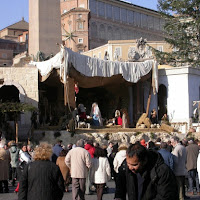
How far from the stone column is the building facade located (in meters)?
44.7

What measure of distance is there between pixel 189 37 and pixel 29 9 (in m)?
12.8

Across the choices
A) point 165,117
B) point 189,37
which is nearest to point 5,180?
Answer: point 165,117

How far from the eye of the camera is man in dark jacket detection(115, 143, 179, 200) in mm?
4082

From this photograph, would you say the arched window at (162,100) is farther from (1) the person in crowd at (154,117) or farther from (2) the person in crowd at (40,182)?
(2) the person in crowd at (40,182)

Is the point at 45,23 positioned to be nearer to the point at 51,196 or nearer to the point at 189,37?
the point at 189,37

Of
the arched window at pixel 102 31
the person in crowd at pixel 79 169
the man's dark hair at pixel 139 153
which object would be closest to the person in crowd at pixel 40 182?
the man's dark hair at pixel 139 153

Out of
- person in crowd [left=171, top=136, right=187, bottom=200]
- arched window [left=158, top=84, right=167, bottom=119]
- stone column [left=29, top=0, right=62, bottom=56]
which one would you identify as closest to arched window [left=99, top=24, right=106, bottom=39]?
stone column [left=29, top=0, right=62, bottom=56]

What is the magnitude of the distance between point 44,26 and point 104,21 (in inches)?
2096

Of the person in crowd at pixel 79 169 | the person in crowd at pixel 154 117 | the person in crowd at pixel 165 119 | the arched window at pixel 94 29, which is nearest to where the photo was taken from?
the person in crowd at pixel 79 169

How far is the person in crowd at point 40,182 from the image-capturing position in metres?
5.19

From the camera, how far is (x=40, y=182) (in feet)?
17.1

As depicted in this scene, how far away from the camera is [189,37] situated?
35.0 meters

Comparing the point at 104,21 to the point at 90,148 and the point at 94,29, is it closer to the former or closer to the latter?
the point at 94,29

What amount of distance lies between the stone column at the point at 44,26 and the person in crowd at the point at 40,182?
24.7 meters
